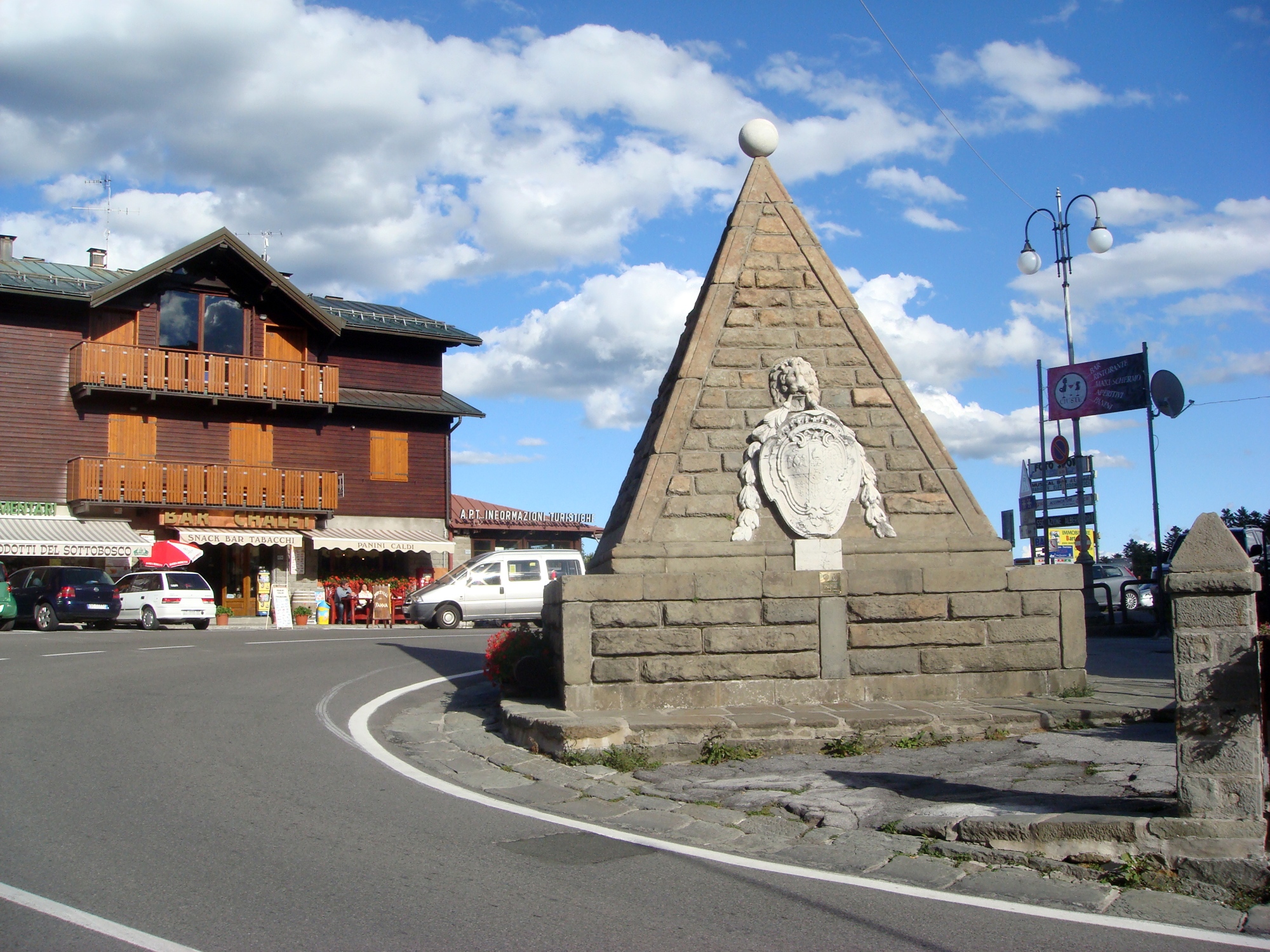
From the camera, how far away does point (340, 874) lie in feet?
16.9

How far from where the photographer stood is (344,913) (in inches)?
180

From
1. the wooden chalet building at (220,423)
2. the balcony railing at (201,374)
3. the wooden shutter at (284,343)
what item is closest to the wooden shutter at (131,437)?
the wooden chalet building at (220,423)

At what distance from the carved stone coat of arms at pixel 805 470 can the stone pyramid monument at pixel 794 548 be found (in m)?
0.01

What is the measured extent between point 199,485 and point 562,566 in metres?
12.0

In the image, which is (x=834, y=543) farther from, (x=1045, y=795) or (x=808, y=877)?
(x=808, y=877)

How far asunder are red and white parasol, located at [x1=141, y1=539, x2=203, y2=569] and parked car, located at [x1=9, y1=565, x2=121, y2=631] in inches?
121

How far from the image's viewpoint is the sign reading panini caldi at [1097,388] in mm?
31531

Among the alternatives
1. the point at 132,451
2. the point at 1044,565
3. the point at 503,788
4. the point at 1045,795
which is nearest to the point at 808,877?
the point at 1045,795

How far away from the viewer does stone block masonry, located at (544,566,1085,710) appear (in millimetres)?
9125

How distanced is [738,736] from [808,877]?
2974 millimetres

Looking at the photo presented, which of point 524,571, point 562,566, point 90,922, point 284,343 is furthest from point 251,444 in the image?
point 90,922

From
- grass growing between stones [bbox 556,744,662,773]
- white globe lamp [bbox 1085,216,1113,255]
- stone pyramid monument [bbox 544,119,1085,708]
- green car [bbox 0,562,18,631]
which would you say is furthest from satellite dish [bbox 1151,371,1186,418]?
green car [bbox 0,562,18,631]

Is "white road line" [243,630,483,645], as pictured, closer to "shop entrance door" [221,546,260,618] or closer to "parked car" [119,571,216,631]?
"parked car" [119,571,216,631]

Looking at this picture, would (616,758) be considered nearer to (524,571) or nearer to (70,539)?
(524,571)
